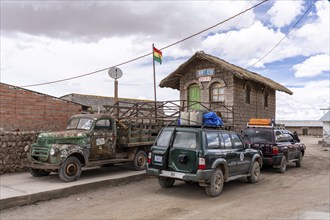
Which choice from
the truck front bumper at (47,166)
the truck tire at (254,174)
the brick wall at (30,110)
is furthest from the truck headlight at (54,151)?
the truck tire at (254,174)

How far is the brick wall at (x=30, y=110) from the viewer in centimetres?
1171

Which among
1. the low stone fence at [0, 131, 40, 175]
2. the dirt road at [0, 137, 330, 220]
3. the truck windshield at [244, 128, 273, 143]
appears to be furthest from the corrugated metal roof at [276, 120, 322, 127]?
the low stone fence at [0, 131, 40, 175]

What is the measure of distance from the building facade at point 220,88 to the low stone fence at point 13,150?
8.29 meters

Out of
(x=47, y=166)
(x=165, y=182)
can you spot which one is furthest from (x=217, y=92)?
(x=47, y=166)

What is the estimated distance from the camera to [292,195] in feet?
29.0

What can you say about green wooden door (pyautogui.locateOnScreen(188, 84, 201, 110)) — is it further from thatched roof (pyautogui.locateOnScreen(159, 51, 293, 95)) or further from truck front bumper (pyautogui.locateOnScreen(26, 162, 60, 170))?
truck front bumper (pyautogui.locateOnScreen(26, 162, 60, 170))

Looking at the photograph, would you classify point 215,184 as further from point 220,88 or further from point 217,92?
point 217,92

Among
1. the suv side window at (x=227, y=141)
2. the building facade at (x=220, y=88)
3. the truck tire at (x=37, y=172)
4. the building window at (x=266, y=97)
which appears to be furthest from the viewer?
the building window at (x=266, y=97)

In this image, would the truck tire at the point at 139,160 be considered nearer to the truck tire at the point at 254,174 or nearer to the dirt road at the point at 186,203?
the dirt road at the point at 186,203

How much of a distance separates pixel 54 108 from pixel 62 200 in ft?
19.4

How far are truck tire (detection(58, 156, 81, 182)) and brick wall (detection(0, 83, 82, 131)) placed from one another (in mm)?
3537

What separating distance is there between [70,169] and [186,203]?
3801 millimetres

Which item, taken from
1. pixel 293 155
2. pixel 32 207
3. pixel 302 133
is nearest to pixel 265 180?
pixel 293 155

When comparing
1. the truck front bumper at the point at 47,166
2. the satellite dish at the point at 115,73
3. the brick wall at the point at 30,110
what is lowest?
the truck front bumper at the point at 47,166
